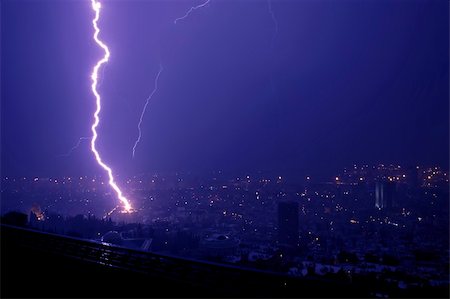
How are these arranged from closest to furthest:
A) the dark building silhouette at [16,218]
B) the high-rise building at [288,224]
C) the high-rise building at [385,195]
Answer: the dark building silhouette at [16,218] → the high-rise building at [288,224] → the high-rise building at [385,195]

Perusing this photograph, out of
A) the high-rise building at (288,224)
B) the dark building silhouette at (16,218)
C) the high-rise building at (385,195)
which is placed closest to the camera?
the dark building silhouette at (16,218)

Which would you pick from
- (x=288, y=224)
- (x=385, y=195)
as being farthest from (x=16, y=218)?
(x=385, y=195)

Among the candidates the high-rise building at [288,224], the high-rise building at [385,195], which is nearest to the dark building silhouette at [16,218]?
the high-rise building at [288,224]

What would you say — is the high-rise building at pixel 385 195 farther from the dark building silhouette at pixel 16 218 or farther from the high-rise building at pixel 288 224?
the dark building silhouette at pixel 16 218

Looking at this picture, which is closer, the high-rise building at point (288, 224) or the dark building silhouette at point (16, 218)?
the dark building silhouette at point (16, 218)

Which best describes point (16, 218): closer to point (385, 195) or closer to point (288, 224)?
point (288, 224)

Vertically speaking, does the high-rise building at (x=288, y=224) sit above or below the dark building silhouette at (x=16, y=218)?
below

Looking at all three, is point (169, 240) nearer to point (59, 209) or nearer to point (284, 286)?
point (284, 286)
